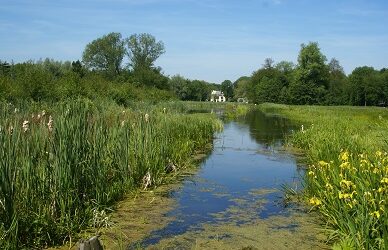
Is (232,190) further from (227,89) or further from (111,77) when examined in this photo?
(227,89)

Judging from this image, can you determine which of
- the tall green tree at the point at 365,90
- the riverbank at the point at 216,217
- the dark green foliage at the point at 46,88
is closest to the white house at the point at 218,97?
the tall green tree at the point at 365,90

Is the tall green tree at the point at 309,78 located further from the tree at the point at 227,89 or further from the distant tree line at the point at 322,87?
the tree at the point at 227,89

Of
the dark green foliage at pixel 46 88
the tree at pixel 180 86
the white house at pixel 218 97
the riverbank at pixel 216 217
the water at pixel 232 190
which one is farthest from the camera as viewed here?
the white house at pixel 218 97

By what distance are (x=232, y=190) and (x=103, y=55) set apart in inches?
3317

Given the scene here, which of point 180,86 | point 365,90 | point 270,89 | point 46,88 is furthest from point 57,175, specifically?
point 180,86

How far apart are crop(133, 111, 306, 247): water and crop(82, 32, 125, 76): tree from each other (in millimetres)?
76377

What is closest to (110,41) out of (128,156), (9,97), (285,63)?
(285,63)

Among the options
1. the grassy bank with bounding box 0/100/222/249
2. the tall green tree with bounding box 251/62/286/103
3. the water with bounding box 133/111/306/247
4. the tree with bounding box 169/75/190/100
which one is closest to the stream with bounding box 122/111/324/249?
the water with bounding box 133/111/306/247

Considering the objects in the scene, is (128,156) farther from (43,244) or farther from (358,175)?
(358,175)

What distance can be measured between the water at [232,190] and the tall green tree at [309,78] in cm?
6409

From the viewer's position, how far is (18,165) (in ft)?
18.0

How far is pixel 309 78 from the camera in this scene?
260ft

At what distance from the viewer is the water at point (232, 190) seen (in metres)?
7.35

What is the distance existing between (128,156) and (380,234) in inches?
201
